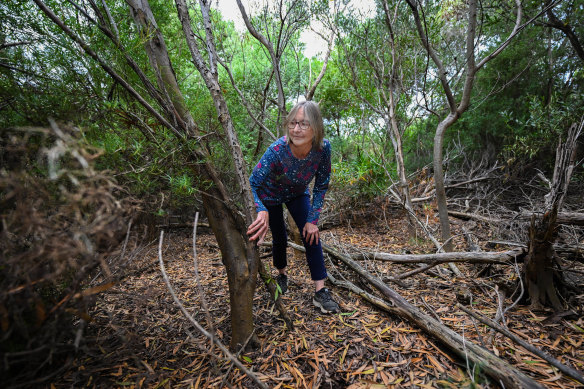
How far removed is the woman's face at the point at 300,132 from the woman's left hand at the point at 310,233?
0.66 metres

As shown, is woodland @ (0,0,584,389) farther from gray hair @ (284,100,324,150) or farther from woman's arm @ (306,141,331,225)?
woman's arm @ (306,141,331,225)

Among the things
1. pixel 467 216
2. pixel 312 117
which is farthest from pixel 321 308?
pixel 467 216

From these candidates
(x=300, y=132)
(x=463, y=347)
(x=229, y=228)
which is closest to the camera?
(x=463, y=347)

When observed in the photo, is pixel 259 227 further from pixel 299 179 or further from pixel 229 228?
pixel 299 179

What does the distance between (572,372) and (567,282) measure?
945 mm

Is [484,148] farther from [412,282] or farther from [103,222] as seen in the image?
[103,222]

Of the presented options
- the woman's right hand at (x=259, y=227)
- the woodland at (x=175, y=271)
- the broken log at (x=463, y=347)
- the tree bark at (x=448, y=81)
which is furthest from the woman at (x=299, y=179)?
the tree bark at (x=448, y=81)

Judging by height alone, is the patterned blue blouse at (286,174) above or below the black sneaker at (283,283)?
above

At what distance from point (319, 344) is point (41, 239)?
4.97 feet

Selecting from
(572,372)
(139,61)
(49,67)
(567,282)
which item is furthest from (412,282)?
(49,67)

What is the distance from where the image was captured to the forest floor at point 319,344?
1.29 m

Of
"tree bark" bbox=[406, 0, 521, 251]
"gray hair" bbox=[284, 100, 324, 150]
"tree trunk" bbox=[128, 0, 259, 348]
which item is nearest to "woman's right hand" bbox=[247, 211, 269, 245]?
"tree trunk" bbox=[128, 0, 259, 348]

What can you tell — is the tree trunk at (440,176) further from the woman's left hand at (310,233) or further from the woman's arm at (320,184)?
the woman's left hand at (310,233)

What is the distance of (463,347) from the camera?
1.36 m
